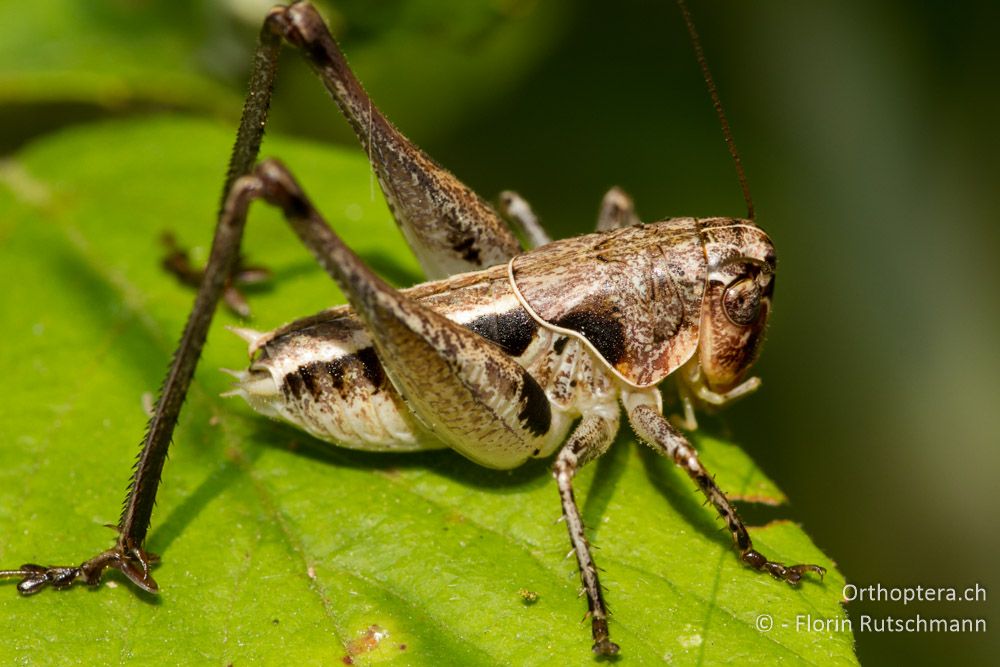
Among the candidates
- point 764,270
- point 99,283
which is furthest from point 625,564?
point 99,283

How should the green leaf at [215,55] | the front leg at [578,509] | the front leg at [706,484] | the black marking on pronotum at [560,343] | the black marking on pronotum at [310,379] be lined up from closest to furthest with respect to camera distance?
the front leg at [578,509]
the front leg at [706,484]
the black marking on pronotum at [310,379]
the black marking on pronotum at [560,343]
the green leaf at [215,55]

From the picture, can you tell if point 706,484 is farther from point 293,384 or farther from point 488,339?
point 293,384

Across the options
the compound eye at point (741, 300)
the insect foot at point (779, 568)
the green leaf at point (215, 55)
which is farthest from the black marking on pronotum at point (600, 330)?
the green leaf at point (215, 55)

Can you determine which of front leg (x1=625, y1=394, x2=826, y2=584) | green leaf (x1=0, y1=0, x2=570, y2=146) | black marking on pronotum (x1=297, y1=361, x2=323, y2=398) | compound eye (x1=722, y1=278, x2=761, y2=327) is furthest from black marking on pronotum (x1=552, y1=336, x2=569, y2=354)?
green leaf (x1=0, y1=0, x2=570, y2=146)

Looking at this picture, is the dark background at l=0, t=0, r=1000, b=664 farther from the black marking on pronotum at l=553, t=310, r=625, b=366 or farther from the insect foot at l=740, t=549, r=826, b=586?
the insect foot at l=740, t=549, r=826, b=586

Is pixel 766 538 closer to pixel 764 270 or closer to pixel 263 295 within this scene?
pixel 764 270

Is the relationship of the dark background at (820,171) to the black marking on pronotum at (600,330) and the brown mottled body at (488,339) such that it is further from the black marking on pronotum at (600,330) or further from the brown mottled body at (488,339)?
the black marking on pronotum at (600,330)
